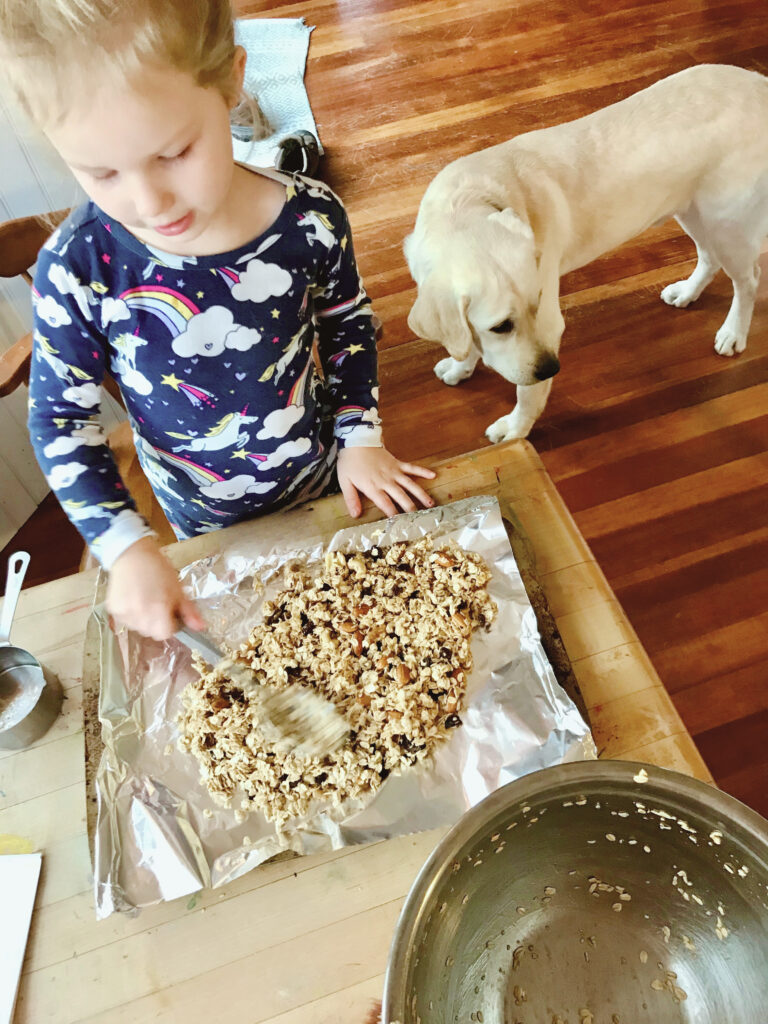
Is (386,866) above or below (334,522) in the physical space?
below

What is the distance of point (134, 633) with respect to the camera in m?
0.79

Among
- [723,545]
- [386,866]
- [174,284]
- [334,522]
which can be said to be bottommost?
[723,545]

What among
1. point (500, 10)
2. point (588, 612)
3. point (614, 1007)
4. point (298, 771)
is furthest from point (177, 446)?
point (500, 10)

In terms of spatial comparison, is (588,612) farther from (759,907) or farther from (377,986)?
(377,986)

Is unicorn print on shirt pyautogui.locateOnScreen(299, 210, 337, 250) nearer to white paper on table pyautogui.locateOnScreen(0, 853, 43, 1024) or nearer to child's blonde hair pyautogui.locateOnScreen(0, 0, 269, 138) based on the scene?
child's blonde hair pyautogui.locateOnScreen(0, 0, 269, 138)

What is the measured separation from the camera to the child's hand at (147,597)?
750 mm

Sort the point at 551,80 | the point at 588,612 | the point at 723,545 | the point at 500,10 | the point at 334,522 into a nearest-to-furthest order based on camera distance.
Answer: the point at 588,612 → the point at 334,522 → the point at 723,545 → the point at 551,80 → the point at 500,10

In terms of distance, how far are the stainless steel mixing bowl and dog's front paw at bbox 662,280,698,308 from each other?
5.75 feet

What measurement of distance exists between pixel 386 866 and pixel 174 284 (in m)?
0.66

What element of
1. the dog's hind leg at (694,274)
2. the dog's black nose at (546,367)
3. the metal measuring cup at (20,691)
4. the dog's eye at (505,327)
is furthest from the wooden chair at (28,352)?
the dog's hind leg at (694,274)

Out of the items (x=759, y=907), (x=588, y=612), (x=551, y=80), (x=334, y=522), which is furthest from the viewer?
(x=551, y=80)

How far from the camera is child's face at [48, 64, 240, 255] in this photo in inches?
21.5

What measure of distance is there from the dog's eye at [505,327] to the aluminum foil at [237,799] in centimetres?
61

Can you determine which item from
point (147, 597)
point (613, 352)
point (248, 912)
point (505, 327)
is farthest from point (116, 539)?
point (613, 352)
